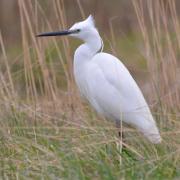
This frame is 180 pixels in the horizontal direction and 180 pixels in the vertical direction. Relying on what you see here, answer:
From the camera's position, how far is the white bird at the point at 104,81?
460 centimetres

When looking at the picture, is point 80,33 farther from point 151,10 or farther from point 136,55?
point 136,55

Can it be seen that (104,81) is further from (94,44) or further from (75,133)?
(75,133)

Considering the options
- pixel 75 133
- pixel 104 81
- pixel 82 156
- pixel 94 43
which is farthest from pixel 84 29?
pixel 82 156

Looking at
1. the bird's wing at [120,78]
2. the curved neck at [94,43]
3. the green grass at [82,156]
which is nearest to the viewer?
the green grass at [82,156]

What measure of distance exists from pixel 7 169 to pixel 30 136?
2.08ft

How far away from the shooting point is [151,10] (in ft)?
15.6

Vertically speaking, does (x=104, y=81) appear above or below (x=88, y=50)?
below

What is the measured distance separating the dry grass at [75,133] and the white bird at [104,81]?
0.10 metres

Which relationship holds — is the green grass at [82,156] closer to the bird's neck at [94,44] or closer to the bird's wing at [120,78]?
the bird's wing at [120,78]

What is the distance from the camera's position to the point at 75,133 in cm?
419

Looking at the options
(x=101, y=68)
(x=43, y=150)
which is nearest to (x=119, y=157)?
(x=43, y=150)

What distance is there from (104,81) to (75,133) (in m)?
0.55

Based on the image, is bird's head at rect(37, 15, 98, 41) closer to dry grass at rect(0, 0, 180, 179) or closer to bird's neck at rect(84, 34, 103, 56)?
bird's neck at rect(84, 34, 103, 56)

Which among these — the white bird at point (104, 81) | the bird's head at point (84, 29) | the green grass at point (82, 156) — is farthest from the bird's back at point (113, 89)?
the green grass at point (82, 156)
